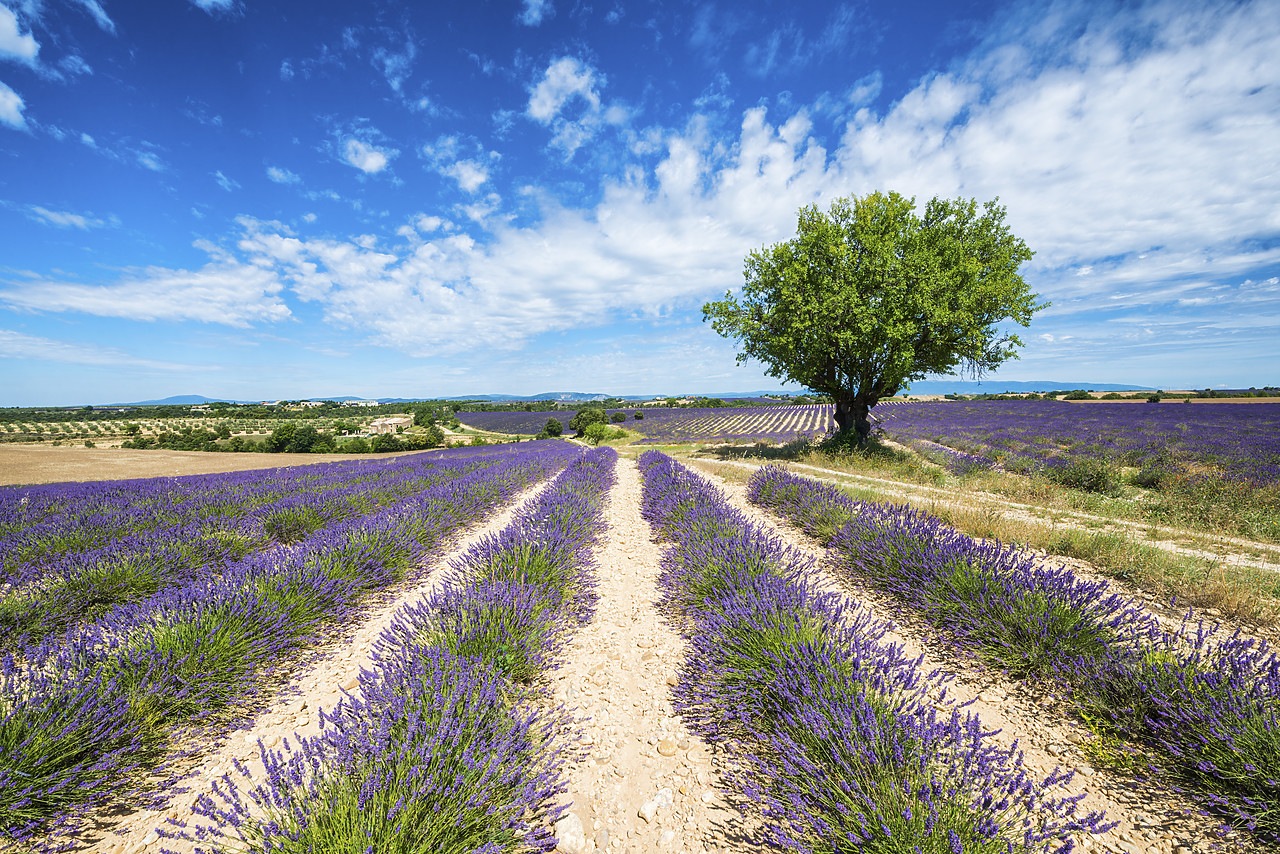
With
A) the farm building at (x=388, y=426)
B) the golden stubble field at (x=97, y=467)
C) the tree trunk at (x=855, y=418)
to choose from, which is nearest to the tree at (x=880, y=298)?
the tree trunk at (x=855, y=418)

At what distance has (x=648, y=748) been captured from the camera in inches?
101

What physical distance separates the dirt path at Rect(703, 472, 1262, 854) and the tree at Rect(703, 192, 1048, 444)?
11521 mm

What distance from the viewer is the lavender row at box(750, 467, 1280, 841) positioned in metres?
1.95

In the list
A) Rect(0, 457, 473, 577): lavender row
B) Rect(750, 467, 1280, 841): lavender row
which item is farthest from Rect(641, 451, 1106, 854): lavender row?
Rect(0, 457, 473, 577): lavender row

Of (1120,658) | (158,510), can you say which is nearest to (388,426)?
(158,510)

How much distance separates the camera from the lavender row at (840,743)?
1.67 metres

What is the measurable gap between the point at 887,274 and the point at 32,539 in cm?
1924

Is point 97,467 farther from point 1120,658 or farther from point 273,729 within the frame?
point 1120,658

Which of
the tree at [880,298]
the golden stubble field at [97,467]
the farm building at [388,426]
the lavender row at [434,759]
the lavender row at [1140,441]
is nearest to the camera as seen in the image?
the lavender row at [434,759]

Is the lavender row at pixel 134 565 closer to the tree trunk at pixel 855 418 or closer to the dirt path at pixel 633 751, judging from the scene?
the dirt path at pixel 633 751

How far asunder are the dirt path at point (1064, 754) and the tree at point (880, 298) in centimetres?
1152

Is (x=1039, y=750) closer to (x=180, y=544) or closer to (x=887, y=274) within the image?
(x=180, y=544)

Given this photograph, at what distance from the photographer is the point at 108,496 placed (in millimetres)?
8297

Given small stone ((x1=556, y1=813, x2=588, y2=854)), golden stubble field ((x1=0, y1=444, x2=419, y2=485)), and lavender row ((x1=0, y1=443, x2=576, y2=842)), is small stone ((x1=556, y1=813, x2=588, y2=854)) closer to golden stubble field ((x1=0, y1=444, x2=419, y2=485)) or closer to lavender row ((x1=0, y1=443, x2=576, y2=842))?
lavender row ((x1=0, y1=443, x2=576, y2=842))
